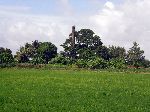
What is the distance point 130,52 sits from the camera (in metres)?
121

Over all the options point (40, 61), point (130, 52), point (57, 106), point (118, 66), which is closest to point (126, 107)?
point (57, 106)

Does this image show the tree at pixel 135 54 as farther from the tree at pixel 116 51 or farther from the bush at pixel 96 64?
the bush at pixel 96 64

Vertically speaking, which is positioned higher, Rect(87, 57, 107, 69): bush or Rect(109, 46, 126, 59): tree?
Rect(109, 46, 126, 59): tree

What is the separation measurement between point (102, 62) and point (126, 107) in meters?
75.7

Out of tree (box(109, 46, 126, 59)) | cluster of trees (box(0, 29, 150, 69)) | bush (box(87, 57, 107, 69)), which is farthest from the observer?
tree (box(109, 46, 126, 59))

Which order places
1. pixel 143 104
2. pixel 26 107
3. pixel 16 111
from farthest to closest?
1. pixel 143 104
2. pixel 26 107
3. pixel 16 111

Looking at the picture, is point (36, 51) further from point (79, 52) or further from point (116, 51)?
point (116, 51)

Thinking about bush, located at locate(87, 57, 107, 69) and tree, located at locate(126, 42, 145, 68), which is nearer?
bush, located at locate(87, 57, 107, 69)

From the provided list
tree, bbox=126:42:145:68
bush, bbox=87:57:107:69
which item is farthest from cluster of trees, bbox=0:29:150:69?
bush, bbox=87:57:107:69

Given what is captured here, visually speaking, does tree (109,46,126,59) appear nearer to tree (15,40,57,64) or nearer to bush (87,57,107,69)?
tree (15,40,57,64)

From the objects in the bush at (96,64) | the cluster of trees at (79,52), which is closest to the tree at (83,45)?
the cluster of trees at (79,52)

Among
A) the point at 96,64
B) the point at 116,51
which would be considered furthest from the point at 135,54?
the point at 96,64

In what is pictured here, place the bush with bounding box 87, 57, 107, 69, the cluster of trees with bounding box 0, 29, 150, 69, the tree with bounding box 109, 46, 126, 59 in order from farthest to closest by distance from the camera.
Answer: the tree with bounding box 109, 46, 126, 59
the cluster of trees with bounding box 0, 29, 150, 69
the bush with bounding box 87, 57, 107, 69

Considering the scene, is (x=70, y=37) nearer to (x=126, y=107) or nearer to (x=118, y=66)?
(x=118, y=66)
